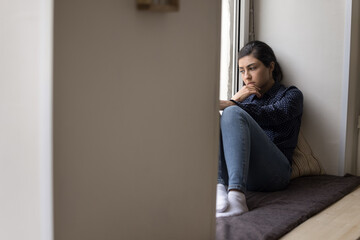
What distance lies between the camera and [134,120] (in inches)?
41.8

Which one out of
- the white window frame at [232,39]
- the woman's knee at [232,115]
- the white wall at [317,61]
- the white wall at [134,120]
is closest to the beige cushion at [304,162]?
the white wall at [317,61]

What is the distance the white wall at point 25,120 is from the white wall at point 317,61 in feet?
5.94

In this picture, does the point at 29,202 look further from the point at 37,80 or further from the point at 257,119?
the point at 257,119

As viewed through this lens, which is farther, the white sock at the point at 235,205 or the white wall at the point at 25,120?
the white sock at the point at 235,205

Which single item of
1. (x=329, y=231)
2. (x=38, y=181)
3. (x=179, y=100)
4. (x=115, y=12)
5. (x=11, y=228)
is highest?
(x=115, y=12)

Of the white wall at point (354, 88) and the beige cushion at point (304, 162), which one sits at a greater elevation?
the white wall at point (354, 88)

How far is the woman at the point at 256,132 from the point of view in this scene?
1.81 m

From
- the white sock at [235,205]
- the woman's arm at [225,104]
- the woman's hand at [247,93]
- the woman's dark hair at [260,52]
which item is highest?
the woman's dark hair at [260,52]

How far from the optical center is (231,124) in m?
1.85

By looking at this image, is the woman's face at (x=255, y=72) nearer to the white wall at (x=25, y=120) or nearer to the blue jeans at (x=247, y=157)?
the blue jeans at (x=247, y=157)

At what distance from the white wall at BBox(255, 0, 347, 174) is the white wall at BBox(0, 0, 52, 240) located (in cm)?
181

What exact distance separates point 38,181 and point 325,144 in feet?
6.06

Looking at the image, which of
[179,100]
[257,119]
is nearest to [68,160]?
[179,100]

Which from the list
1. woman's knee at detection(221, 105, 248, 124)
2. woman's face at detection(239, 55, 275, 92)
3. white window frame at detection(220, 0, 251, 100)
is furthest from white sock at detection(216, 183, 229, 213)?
white window frame at detection(220, 0, 251, 100)
